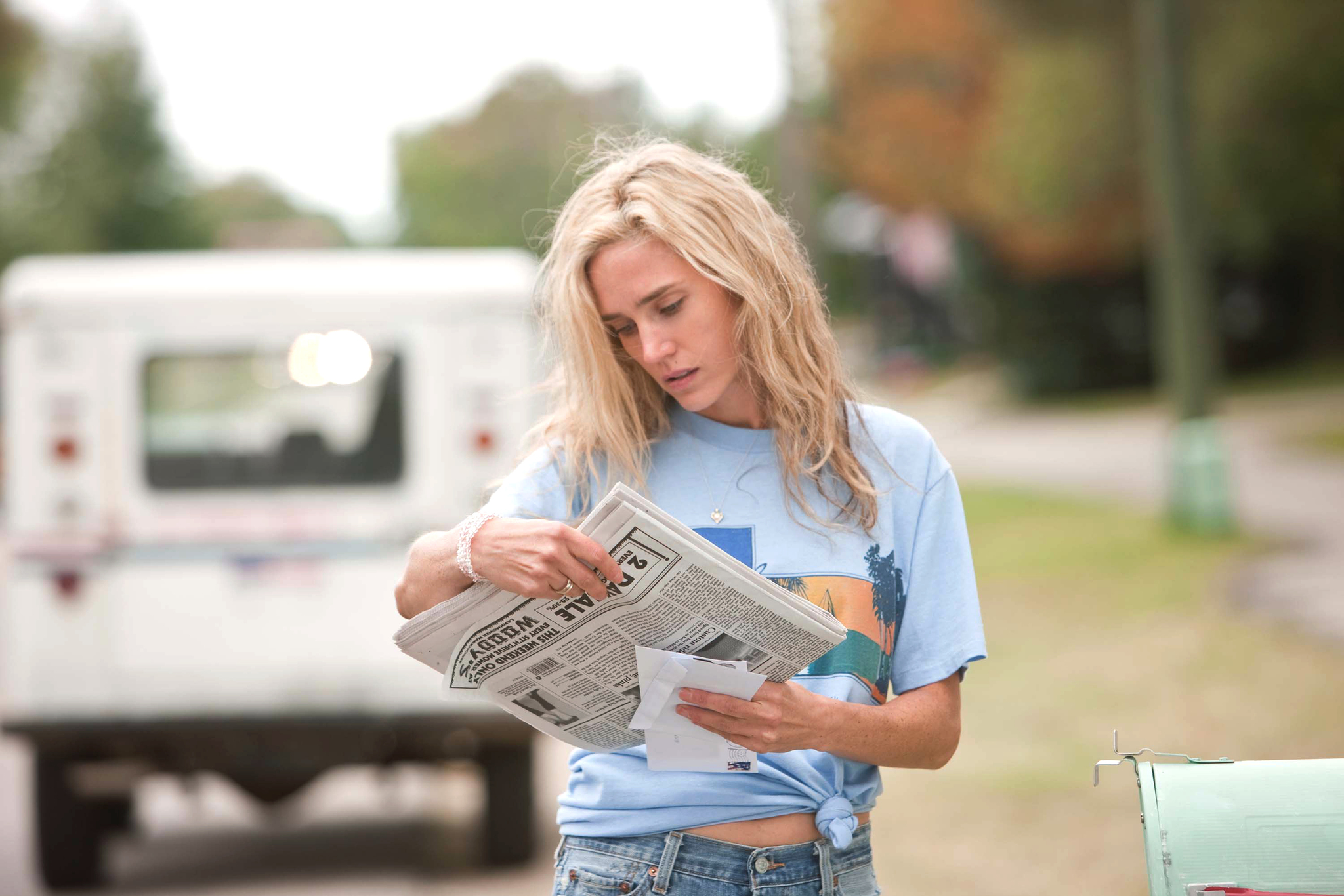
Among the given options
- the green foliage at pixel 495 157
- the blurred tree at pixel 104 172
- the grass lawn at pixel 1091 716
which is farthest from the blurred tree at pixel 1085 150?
the blurred tree at pixel 104 172

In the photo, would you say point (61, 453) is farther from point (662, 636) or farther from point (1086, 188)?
point (1086, 188)

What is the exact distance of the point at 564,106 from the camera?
36.7 metres

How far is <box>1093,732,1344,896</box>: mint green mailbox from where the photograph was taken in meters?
1.95

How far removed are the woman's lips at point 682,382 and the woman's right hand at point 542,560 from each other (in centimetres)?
37

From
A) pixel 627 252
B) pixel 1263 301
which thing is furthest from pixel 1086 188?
pixel 627 252

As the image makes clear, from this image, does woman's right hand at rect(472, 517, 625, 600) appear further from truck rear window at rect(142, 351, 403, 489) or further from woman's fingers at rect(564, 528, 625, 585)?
truck rear window at rect(142, 351, 403, 489)

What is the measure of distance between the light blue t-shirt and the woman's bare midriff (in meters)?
0.02

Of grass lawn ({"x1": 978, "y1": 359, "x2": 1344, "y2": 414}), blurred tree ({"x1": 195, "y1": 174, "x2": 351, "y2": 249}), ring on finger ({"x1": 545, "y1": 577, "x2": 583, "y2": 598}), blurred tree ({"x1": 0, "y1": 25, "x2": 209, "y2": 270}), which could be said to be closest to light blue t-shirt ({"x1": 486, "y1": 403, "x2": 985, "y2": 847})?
ring on finger ({"x1": 545, "y1": 577, "x2": 583, "y2": 598})

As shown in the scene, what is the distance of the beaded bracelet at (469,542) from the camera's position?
202 centimetres

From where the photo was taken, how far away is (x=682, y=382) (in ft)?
7.34

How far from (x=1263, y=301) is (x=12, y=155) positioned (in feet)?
143

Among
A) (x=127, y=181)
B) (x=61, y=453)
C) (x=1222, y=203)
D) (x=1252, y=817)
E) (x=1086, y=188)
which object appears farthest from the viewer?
(x=127, y=181)

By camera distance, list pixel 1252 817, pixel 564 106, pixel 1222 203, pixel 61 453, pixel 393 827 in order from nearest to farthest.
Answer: pixel 1252 817
pixel 61 453
pixel 393 827
pixel 1222 203
pixel 564 106

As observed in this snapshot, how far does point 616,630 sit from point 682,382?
1.36 ft
